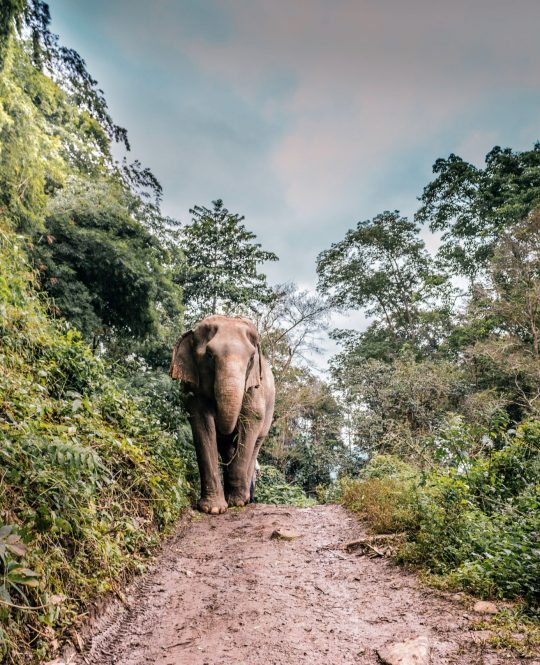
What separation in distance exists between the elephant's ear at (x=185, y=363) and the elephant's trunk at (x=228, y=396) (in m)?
0.79

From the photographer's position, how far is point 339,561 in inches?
155

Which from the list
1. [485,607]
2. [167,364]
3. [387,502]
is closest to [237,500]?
[387,502]

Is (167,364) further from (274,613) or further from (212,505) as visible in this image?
(274,613)

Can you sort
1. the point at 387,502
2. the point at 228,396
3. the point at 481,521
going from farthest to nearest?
the point at 228,396 → the point at 387,502 → the point at 481,521

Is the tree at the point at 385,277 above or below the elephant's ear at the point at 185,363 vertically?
above

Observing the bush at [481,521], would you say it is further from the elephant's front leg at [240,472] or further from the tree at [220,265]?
the tree at [220,265]

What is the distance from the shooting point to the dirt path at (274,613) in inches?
86.7

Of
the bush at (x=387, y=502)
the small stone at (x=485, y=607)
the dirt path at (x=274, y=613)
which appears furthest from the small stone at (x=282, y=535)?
the small stone at (x=485, y=607)

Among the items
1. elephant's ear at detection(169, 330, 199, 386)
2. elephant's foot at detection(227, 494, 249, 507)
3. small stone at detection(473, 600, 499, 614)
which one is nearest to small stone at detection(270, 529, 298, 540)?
elephant's foot at detection(227, 494, 249, 507)

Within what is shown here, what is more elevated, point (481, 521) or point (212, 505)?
point (212, 505)

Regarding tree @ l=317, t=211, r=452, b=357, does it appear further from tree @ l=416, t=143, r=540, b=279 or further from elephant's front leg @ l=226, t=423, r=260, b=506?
elephant's front leg @ l=226, t=423, r=260, b=506

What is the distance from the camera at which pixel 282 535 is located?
15.2 ft

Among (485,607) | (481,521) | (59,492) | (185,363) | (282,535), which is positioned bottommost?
(485,607)

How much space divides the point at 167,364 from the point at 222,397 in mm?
7368
